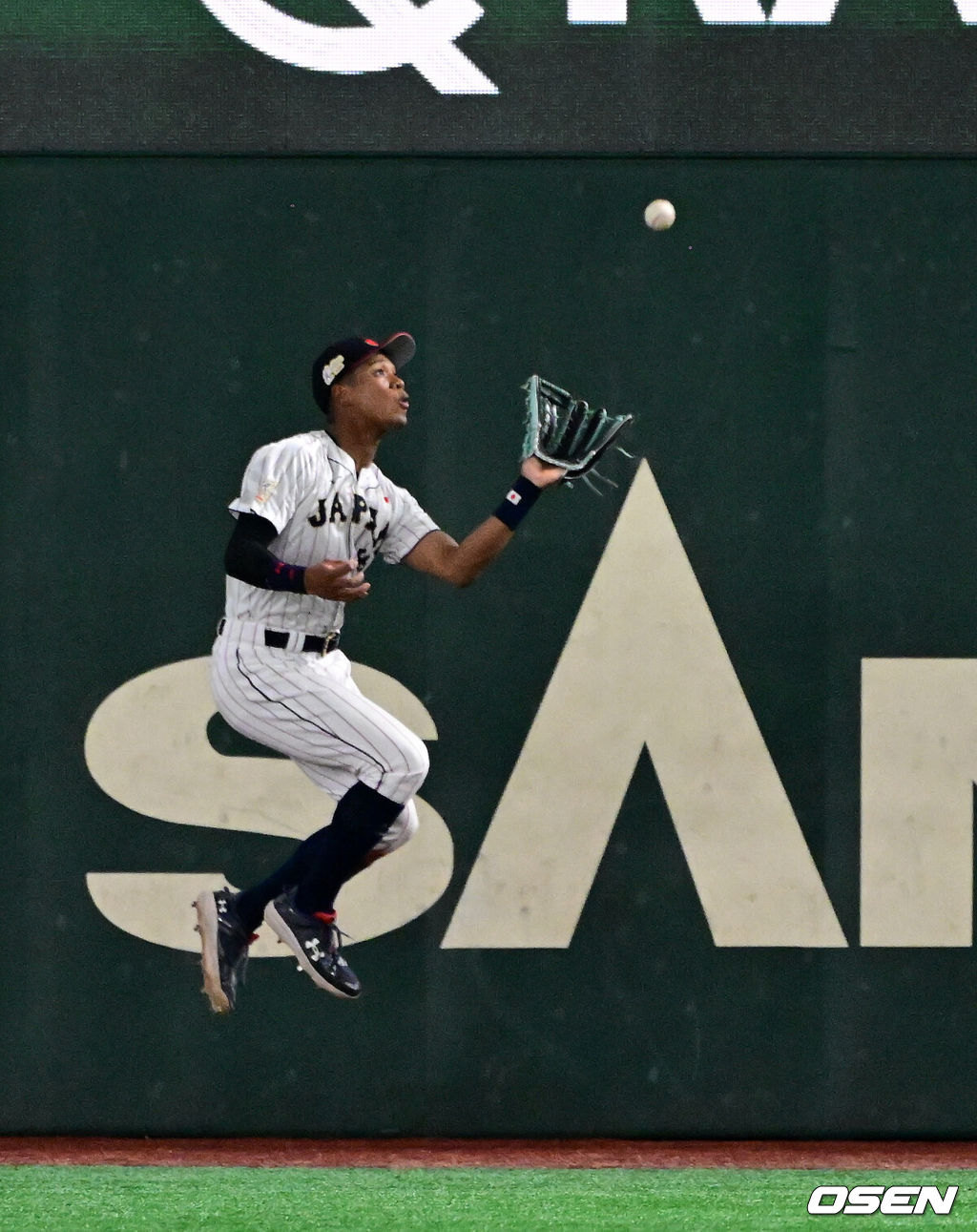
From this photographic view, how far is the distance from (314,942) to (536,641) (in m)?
1.74

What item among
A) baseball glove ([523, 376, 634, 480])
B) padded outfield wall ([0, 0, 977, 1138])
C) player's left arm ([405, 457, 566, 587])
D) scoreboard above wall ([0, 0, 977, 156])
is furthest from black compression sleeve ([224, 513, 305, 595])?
scoreboard above wall ([0, 0, 977, 156])

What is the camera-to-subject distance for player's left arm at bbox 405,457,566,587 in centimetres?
499

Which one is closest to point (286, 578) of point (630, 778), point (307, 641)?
point (307, 641)

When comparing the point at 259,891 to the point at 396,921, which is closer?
the point at 259,891

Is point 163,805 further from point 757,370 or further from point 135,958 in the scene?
point 757,370

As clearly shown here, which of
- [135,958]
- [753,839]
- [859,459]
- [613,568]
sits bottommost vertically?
[135,958]

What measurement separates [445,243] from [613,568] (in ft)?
3.92

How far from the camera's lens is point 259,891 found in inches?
206

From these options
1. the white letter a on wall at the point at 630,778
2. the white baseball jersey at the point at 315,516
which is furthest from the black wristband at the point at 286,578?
the white letter a on wall at the point at 630,778

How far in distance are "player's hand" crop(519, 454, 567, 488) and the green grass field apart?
2.07 meters

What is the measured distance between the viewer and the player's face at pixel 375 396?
5289 mm

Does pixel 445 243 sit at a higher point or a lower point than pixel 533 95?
lower

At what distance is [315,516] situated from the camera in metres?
5.20

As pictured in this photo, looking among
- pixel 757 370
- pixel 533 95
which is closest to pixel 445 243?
pixel 533 95
